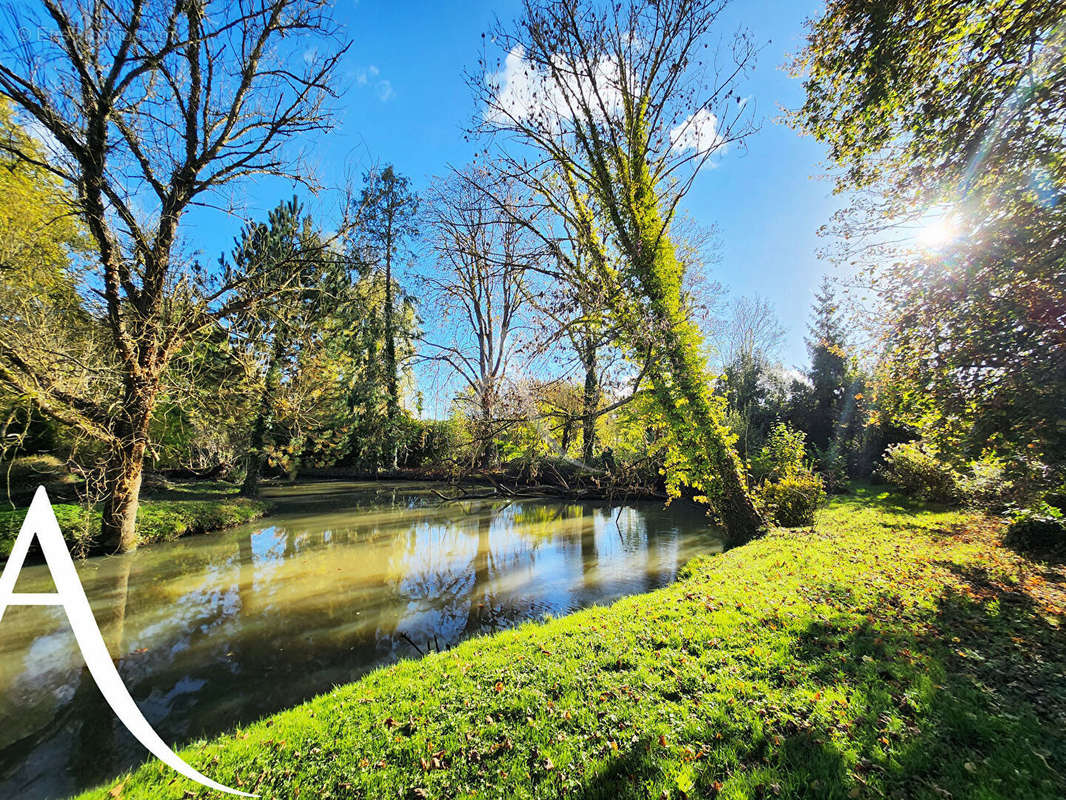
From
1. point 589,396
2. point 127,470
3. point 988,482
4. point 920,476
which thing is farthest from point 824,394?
point 127,470

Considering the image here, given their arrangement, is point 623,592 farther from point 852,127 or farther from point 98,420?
point 98,420

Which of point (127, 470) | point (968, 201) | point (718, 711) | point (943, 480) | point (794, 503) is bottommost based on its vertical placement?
point (718, 711)

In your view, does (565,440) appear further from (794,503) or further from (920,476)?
(920,476)

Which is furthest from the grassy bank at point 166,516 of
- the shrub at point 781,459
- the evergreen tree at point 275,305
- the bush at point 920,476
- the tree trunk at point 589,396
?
the bush at point 920,476

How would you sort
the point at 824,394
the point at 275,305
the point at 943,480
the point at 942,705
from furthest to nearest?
1. the point at 824,394
2. the point at 943,480
3. the point at 275,305
4. the point at 942,705

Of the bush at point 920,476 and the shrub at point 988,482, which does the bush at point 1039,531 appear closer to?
the shrub at point 988,482

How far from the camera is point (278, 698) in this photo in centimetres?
497

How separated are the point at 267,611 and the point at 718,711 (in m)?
7.81

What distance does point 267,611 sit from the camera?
760 cm

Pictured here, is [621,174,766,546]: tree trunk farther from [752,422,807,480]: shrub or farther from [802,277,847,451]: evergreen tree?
[802,277,847,451]: evergreen tree

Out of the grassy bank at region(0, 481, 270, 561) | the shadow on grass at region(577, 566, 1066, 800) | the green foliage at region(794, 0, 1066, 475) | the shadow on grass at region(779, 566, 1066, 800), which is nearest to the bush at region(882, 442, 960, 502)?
the green foliage at region(794, 0, 1066, 475)

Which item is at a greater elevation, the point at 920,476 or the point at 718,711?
the point at 920,476

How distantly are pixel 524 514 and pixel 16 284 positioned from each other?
15.9 m

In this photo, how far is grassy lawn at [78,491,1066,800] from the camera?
2738mm
